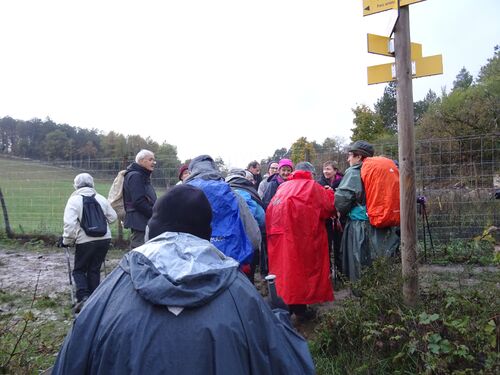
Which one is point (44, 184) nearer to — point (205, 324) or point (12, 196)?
point (12, 196)

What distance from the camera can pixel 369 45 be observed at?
349 centimetres

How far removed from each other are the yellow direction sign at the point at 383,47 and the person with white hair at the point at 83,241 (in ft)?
12.3

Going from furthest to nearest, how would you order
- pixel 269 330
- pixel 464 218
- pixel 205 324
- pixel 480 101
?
pixel 480 101
pixel 464 218
pixel 269 330
pixel 205 324

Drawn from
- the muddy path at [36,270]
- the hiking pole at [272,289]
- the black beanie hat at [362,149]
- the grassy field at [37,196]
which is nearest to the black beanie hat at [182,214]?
the hiking pole at [272,289]

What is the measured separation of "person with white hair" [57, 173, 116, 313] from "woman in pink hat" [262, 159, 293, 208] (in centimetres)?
218

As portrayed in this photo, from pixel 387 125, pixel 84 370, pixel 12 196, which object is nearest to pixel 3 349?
pixel 84 370

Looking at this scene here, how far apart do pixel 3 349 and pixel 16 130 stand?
113 ft

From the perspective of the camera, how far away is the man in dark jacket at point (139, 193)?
554 centimetres

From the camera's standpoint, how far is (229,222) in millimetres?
3883

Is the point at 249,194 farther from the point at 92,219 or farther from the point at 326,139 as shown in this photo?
the point at 326,139

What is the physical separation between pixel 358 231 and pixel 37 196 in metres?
10.0

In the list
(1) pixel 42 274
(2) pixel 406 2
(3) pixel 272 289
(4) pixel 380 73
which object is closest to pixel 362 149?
(4) pixel 380 73

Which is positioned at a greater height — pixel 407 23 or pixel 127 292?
pixel 407 23

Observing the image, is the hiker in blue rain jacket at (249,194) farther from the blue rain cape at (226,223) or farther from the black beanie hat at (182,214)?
the black beanie hat at (182,214)
